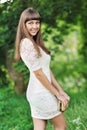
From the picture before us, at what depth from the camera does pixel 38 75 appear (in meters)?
4.26

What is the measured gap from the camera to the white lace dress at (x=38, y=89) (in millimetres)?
4266

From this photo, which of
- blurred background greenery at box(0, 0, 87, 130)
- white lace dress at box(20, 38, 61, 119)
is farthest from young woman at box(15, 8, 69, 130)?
blurred background greenery at box(0, 0, 87, 130)

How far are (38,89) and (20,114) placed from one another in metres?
2.25

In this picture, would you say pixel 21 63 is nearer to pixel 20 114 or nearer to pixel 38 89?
pixel 20 114

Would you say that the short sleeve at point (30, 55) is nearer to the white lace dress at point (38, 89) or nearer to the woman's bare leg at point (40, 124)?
the white lace dress at point (38, 89)

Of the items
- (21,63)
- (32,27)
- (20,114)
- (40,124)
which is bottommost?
(20,114)

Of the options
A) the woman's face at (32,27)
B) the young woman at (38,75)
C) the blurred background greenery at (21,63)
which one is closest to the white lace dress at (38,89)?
the young woman at (38,75)

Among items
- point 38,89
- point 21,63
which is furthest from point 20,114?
point 38,89

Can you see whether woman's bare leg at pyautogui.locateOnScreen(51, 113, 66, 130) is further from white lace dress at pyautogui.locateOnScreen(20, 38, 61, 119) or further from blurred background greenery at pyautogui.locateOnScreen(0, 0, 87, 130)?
blurred background greenery at pyautogui.locateOnScreen(0, 0, 87, 130)

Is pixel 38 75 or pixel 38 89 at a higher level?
pixel 38 75

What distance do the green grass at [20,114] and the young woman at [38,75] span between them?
1008mm

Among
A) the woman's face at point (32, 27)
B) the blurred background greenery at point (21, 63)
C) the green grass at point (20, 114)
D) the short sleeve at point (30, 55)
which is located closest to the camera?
the short sleeve at point (30, 55)

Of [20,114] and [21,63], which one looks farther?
[21,63]

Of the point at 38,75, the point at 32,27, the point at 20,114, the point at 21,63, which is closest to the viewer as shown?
the point at 38,75
